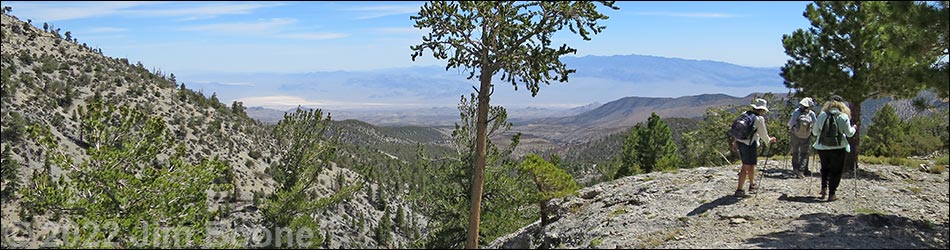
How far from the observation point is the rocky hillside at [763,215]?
9.22m

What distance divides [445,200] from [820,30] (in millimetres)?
13516

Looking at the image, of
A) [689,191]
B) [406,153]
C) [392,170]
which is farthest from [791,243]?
[406,153]

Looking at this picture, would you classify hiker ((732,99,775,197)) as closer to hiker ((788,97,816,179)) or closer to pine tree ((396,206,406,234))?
hiker ((788,97,816,179))

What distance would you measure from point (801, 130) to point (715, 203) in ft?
10.4

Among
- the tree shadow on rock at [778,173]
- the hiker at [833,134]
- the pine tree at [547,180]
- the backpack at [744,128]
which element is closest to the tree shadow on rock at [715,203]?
the backpack at [744,128]

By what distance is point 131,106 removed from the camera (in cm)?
6631

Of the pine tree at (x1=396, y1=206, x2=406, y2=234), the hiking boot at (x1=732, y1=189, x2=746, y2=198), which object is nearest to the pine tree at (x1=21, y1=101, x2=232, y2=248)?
the hiking boot at (x1=732, y1=189, x2=746, y2=198)

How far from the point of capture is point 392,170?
104188mm

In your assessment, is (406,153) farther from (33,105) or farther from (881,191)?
(881,191)

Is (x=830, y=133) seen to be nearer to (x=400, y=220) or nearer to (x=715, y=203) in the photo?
(x=715, y=203)

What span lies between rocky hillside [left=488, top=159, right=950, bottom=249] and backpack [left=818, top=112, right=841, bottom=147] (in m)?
1.32

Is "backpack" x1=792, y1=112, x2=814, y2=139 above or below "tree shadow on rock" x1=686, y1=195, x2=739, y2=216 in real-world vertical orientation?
above

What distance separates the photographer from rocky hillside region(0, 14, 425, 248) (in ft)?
160

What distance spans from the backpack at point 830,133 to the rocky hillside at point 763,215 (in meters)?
1.32
